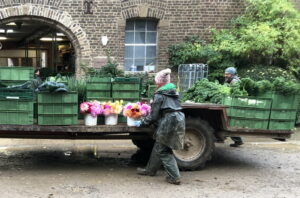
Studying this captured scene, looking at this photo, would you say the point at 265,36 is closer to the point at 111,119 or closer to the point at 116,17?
the point at 116,17

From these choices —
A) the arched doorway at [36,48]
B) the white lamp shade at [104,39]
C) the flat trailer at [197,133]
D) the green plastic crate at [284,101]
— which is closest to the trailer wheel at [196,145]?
the flat trailer at [197,133]

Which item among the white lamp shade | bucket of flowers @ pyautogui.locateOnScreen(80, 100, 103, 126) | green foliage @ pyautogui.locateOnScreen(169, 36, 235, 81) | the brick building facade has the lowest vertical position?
bucket of flowers @ pyautogui.locateOnScreen(80, 100, 103, 126)

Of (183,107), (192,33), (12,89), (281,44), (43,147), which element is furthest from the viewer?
(192,33)

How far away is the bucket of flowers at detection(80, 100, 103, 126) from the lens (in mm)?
6570

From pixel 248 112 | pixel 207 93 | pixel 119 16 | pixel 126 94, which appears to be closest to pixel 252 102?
pixel 248 112

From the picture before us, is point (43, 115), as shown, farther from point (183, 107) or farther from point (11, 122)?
point (183, 107)

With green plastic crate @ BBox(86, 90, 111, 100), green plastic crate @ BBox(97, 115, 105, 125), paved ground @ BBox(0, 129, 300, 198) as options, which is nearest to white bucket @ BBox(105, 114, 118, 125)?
green plastic crate @ BBox(97, 115, 105, 125)

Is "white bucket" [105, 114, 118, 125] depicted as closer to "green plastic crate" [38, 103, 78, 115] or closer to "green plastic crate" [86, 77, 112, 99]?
"green plastic crate" [86, 77, 112, 99]

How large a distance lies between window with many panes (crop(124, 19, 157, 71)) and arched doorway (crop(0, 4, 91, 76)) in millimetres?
1376

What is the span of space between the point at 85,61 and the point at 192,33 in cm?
345

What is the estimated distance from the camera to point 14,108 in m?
6.28

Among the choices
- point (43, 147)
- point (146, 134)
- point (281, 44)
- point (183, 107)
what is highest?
point (281, 44)

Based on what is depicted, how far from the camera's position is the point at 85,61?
1252 centimetres

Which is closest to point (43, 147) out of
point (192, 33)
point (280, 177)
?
point (280, 177)
